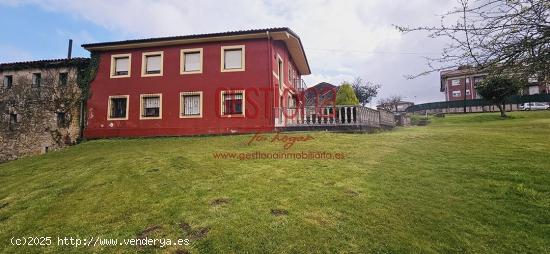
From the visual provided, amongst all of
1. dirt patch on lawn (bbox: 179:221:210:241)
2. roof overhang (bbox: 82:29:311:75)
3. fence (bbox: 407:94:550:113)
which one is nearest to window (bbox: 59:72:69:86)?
roof overhang (bbox: 82:29:311:75)

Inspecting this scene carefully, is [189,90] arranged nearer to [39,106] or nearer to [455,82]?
[39,106]

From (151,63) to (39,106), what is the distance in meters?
8.33

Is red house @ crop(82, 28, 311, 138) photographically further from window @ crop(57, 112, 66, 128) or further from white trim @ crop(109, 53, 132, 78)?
window @ crop(57, 112, 66, 128)

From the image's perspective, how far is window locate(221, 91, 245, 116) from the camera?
54.2 ft

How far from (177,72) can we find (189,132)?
140 inches

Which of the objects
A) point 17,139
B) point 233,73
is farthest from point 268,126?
point 17,139

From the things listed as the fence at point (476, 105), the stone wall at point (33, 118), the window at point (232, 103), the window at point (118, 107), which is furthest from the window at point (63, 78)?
the fence at point (476, 105)

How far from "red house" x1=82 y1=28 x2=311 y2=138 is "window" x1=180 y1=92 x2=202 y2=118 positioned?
0.05 m

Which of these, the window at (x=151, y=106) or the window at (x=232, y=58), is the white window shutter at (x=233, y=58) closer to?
the window at (x=232, y=58)

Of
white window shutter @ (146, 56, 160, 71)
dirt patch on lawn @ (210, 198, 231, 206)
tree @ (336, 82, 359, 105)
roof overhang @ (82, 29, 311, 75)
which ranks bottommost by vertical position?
dirt patch on lawn @ (210, 198, 231, 206)

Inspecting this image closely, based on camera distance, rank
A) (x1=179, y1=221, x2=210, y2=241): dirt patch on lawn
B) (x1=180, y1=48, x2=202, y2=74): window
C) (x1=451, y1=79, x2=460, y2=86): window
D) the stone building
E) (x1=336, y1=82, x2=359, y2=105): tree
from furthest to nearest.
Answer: (x1=451, y1=79, x2=460, y2=86): window → (x1=336, y1=82, x2=359, y2=105): tree → the stone building → (x1=180, y1=48, x2=202, y2=74): window → (x1=179, y1=221, x2=210, y2=241): dirt patch on lawn

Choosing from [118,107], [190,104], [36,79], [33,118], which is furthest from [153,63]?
[33,118]

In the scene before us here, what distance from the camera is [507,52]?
4387mm

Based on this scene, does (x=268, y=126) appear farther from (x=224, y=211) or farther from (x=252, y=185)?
(x=224, y=211)
